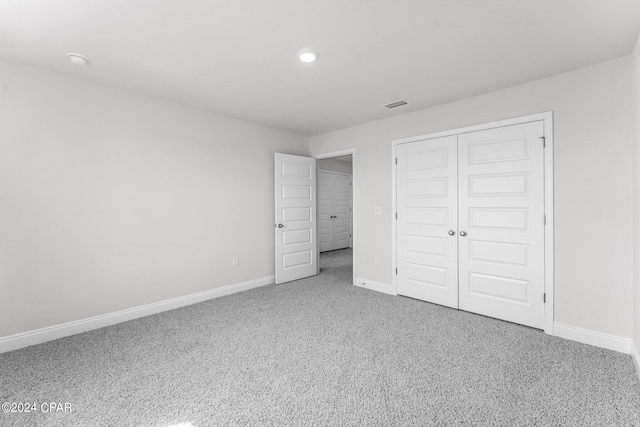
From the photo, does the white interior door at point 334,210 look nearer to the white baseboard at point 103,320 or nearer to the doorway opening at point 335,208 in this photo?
the doorway opening at point 335,208

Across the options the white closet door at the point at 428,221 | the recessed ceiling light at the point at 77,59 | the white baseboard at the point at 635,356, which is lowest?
the white baseboard at the point at 635,356

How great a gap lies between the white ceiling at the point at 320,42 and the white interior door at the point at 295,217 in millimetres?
1616

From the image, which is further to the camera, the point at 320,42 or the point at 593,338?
the point at 593,338

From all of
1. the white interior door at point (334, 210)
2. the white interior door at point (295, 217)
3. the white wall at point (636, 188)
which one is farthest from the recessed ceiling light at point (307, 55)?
the white interior door at point (334, 210)

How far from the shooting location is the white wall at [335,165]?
7.51m

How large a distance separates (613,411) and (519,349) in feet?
2.48

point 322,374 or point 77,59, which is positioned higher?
point 77,59

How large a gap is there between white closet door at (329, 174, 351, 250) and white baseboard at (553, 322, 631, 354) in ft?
18.2

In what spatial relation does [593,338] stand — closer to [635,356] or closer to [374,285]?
[635,356]

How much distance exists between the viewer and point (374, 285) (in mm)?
4293

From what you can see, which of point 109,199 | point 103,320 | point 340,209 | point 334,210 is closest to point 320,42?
point 109,199

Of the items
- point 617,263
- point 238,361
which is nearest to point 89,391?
point 238,361

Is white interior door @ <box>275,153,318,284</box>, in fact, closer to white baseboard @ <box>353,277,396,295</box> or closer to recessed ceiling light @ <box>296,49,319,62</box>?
white baseboard @ <box>353,277,396,295</box>

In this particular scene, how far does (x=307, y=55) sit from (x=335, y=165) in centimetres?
550
